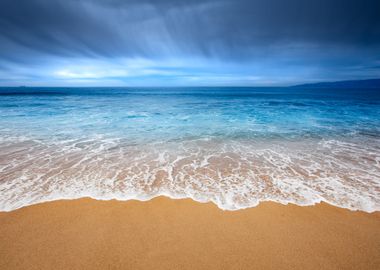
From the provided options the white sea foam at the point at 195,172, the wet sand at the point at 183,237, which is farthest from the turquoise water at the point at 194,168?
the wet sand at the point at 183,237

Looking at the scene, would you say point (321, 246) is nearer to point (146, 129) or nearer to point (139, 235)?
point (139, 235)

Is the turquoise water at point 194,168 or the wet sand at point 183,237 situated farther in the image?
the turquoise water at point 194,168

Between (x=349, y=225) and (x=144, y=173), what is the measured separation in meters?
5.33

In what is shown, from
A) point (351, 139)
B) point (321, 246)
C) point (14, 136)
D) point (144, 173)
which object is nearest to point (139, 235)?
point (144, 173)

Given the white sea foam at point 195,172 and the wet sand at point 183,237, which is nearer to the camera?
the wet sand at point 183,237

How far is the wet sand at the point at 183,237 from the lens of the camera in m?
3.08

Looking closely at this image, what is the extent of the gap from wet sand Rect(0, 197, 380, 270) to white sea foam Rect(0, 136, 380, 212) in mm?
407

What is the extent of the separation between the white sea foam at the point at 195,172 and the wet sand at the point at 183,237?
1.33ft

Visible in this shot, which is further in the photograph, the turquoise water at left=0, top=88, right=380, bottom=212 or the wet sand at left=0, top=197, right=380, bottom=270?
the turquoise water at left=0, top=88, right=380, bottom=212

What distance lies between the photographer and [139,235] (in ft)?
11.8

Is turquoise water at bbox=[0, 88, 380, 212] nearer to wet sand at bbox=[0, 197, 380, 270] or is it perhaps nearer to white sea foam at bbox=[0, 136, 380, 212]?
white sea foam at bbox=[0, 136, 380, 212]

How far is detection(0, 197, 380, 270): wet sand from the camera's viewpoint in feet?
10.1

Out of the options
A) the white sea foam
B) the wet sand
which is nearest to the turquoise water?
the white sea foam

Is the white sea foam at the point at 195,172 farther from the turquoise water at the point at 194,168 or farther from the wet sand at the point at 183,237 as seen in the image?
the wet sand at the point at 183,237
